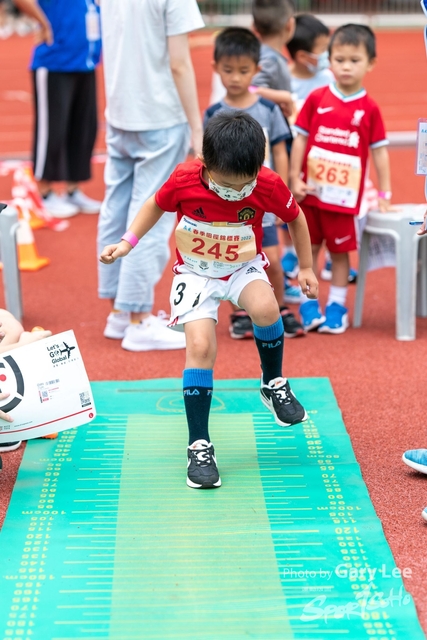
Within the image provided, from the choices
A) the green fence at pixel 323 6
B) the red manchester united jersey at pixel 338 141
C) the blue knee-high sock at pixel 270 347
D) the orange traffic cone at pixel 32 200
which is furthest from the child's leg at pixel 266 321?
the green fence at pixel 323 6

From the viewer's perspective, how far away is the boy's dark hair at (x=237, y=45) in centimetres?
483

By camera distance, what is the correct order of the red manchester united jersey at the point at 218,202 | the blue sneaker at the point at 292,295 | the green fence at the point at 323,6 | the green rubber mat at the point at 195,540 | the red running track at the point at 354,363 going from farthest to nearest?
the green fence at the point at 323,6 < the blue sneaker at the point at 292,295 < the red manchester united jersey at the point at 218,202 < the red running track at the point at 354,363 < the green rubber mat at the point at 195,540

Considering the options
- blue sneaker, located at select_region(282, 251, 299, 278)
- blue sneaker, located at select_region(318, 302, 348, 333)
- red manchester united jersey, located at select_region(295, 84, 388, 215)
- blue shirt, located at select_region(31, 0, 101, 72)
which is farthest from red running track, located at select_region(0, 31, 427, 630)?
blue shirt, located at select_region(31, 0, 101, 72)

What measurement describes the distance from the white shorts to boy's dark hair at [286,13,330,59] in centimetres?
273

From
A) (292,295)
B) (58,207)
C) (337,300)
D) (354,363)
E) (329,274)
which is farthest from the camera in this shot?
(58,207)

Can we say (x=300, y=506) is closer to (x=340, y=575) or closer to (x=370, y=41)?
(x=340, y=575)

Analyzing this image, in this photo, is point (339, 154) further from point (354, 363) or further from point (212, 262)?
point (212, 262)

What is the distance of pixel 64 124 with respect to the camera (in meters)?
7.57

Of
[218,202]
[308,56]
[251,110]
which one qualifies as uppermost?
[308,56]

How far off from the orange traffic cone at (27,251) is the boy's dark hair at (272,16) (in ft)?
7.01

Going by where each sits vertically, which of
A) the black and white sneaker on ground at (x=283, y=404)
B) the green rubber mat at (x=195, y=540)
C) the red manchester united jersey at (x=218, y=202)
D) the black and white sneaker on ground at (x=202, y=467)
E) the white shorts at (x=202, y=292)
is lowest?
the green rubber mat at (x=195, y=540)

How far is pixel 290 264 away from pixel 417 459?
2.71 meters

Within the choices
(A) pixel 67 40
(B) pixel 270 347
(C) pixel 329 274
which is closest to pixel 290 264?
(C) pixel 329 274

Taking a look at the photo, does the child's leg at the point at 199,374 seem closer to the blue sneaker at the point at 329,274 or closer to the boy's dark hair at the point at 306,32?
the blue sneaker at the point at 329,274
